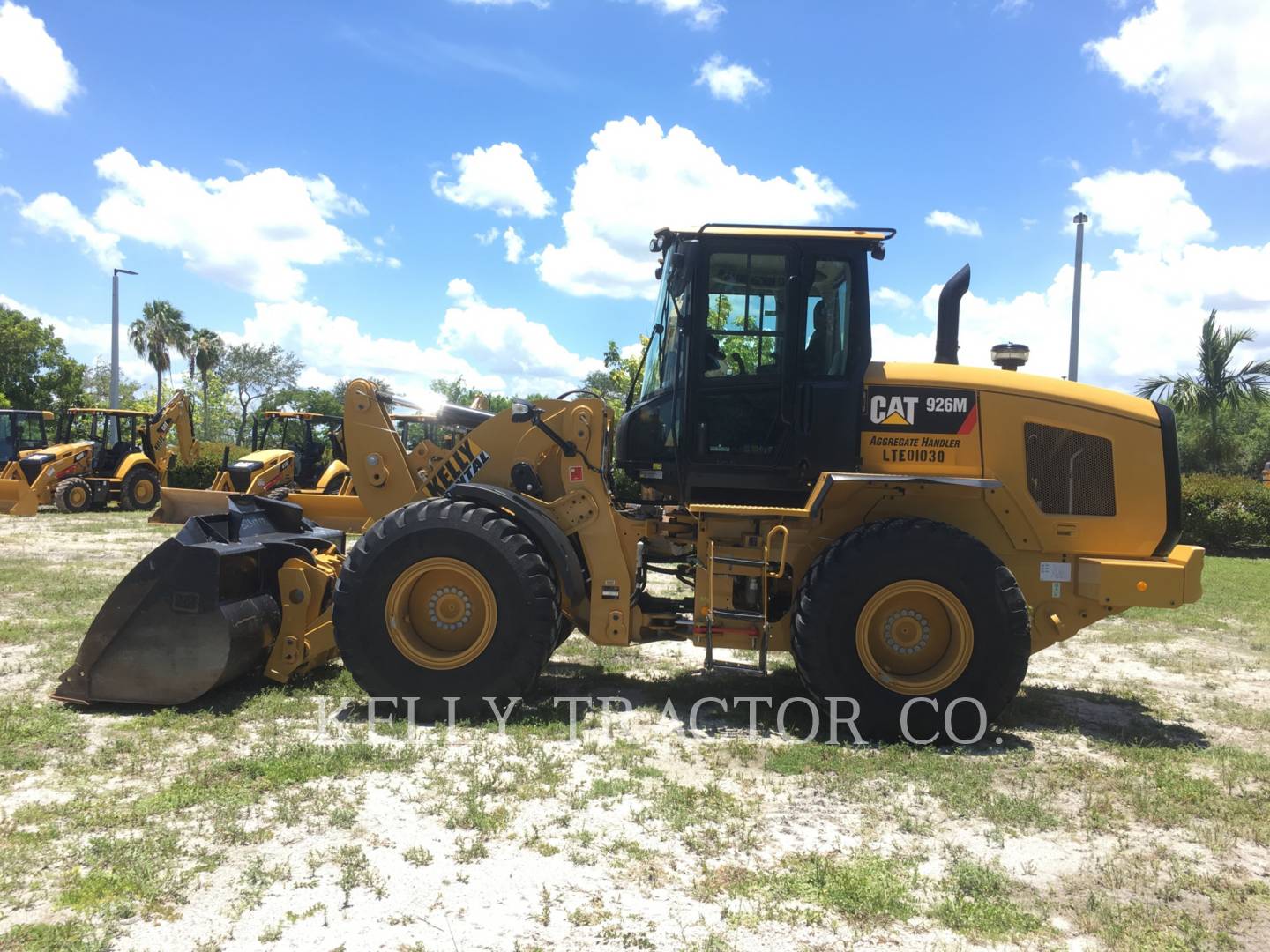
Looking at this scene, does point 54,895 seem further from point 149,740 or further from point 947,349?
point 947,349

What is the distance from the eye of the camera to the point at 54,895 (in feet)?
10.2

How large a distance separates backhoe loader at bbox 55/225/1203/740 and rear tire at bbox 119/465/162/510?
54.6ft

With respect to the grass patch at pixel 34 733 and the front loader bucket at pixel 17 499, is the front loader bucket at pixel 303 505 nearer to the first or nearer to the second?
the front loader bucket at pixel 17 499

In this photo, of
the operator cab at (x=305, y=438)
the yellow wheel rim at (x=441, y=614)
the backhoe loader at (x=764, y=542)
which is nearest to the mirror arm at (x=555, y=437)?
the backhoe loader at (x=764, y=542)

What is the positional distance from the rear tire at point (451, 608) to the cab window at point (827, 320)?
7.28 ft

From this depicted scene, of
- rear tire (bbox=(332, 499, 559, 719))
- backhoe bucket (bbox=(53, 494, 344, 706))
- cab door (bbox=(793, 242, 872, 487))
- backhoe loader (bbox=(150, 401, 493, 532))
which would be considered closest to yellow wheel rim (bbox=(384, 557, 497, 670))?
rear tire (bbox=(332, 499, 559, 719))

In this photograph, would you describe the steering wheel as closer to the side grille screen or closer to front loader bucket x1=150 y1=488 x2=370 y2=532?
the side grille screen

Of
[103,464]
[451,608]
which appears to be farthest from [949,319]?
[103,464]

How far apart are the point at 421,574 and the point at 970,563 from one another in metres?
3.41

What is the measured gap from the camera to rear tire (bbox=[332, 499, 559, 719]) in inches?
209

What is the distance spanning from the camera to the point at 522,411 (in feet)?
18.9

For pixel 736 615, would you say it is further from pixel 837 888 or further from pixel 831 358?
pixel 837 888

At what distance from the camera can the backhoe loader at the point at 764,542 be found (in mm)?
5176

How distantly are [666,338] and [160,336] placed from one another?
55.5 meters
